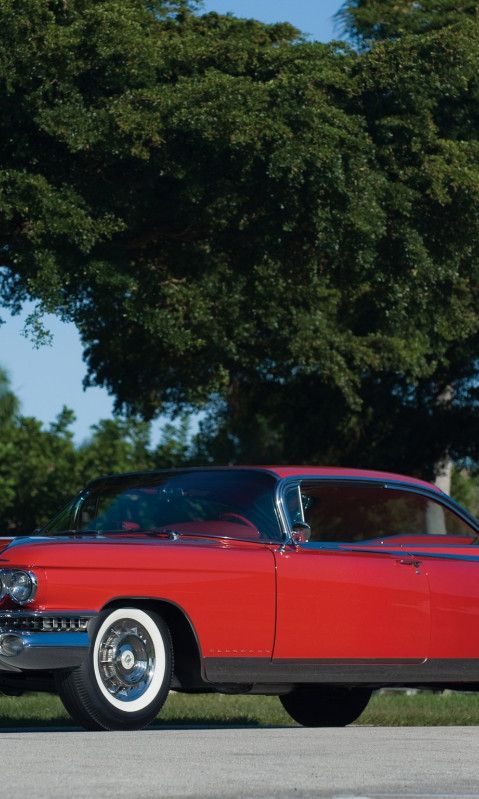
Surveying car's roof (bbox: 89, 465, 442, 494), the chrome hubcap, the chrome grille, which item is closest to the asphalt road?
the chrome hubcap

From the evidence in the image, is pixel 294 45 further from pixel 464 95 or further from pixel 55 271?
pixel 55 271

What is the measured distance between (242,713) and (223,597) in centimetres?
454

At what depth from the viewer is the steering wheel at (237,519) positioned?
28.8 feet

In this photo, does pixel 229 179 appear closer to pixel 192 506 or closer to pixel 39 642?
pixel 192 506

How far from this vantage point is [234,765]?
626 centimetres

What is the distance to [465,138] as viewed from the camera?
22.8m

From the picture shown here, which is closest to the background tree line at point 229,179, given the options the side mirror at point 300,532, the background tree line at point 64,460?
the side mirror at point 300,532

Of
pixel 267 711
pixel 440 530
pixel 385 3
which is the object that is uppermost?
pixel 385 3

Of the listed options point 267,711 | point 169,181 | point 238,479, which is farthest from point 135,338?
point 238,479

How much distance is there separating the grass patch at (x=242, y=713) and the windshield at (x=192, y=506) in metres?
2.33

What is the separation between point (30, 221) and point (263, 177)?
3.07 m

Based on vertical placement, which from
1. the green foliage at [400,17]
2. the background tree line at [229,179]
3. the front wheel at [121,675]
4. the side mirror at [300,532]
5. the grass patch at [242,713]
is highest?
the green foliage at [400,17]

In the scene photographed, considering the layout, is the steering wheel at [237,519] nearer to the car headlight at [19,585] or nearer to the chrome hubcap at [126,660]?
the chrome hubcap at [126,660]

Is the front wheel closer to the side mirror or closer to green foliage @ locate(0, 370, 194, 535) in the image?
the side mirror
